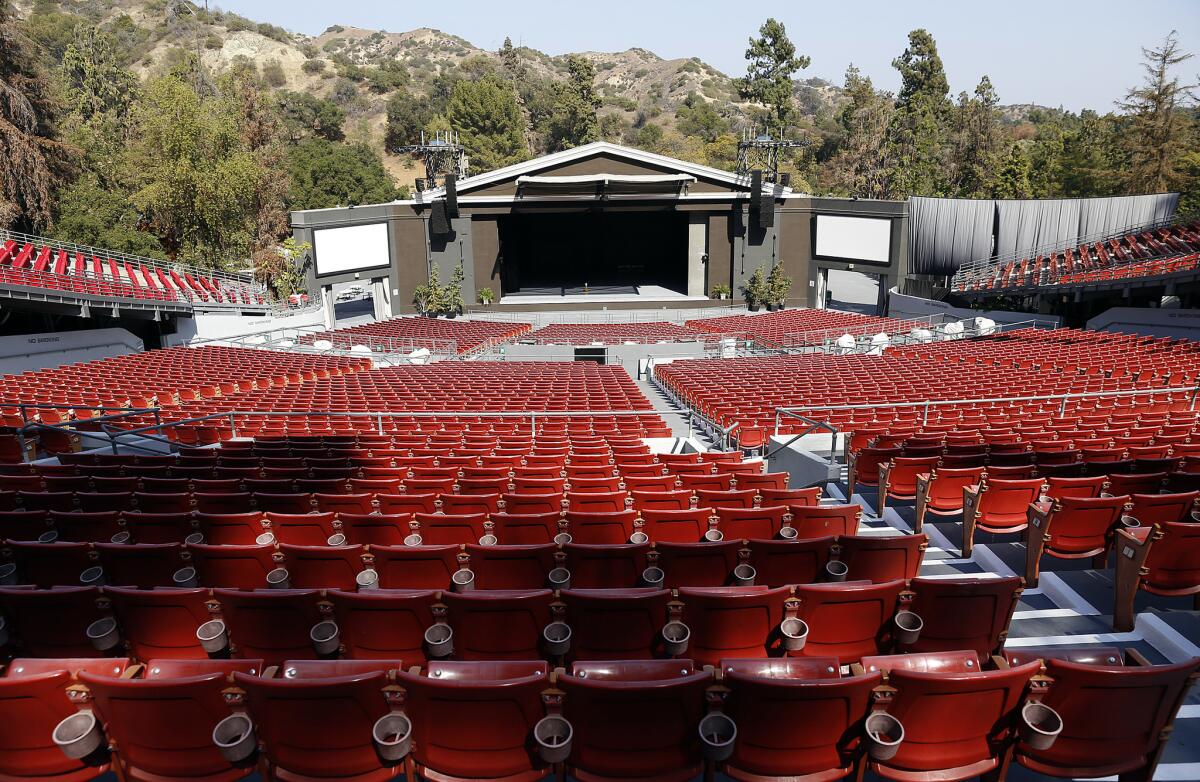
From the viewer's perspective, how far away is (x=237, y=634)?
13.4ft

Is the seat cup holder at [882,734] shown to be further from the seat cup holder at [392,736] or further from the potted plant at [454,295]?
the potted plant at [454,295]

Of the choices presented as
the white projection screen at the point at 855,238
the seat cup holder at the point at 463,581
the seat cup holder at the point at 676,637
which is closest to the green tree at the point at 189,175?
the white projection screen at the point at 855,238

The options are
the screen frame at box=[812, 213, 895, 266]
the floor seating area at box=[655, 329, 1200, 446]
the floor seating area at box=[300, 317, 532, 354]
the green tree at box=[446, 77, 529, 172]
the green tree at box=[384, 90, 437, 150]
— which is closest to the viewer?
the floor seating area at box=[655, 329, 1200, 446]

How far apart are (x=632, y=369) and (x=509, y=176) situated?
18431 mm

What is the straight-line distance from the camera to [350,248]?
36.9m

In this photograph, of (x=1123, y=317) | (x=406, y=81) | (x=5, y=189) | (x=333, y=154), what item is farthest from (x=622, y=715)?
(x=406, y=81)

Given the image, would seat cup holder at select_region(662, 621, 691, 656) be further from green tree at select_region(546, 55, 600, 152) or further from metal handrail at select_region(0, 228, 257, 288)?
green tree at select_region(546, 55, 600, 152)

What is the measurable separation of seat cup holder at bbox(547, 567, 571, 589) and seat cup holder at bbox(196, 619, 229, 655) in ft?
6.63

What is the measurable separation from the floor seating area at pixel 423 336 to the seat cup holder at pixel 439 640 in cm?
2469

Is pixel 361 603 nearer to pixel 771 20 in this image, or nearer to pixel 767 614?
pixel 767 614

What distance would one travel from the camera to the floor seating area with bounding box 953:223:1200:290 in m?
24.5

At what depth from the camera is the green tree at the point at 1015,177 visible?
5709cm

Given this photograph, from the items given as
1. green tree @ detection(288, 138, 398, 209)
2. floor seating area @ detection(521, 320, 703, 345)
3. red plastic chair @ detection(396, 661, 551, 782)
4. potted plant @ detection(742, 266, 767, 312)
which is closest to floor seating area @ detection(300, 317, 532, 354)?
floor seating area @ detection(521, 320, 703, 345)

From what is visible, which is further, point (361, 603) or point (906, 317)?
point (906, 317)
